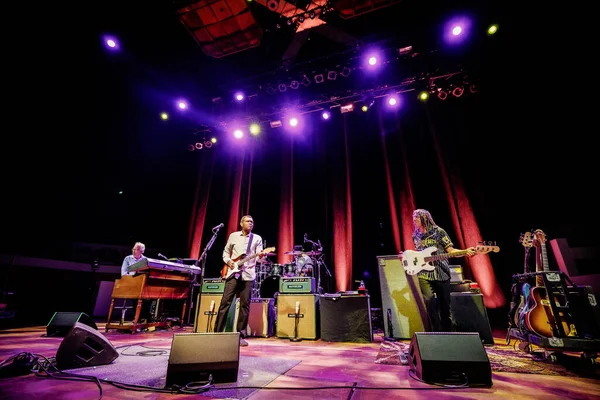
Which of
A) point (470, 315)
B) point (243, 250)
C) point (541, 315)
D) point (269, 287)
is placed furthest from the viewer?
point (269, 287)

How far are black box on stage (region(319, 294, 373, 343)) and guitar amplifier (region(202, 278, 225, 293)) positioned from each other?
77.4 inches

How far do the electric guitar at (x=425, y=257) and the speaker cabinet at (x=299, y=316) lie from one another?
1888 mm

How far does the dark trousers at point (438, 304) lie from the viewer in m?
3.12

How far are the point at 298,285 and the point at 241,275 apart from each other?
134 centimetres

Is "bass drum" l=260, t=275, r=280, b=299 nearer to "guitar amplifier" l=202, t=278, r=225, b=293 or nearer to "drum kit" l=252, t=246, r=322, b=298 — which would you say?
"drum kit" l=252, t=246, r=322, b=298

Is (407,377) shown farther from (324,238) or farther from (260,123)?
(260,123)

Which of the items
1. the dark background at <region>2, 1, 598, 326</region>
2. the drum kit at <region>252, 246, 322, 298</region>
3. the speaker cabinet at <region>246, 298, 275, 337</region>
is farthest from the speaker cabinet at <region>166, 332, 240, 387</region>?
the dark background at <region>2, 1, 598, 326</region>

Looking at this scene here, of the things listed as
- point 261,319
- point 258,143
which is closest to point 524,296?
point 261,319

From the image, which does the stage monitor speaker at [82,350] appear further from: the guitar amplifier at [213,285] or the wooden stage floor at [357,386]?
the guitar amplifier at [213,285]

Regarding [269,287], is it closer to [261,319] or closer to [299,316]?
[261,319]

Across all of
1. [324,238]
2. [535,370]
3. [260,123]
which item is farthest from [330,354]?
[260,123]

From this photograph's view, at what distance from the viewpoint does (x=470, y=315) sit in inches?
151

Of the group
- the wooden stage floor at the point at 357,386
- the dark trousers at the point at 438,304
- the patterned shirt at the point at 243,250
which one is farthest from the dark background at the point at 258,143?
the wooden stage floor at the point at 357,386

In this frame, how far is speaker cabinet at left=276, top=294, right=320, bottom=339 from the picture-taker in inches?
180
